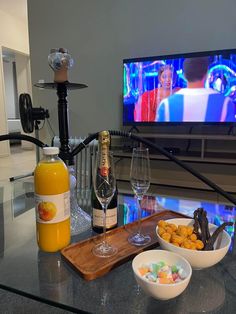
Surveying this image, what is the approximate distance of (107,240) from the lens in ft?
2.22

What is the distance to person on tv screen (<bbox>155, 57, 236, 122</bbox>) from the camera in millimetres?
→ 2105

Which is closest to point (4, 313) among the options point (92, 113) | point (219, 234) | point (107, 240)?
point (107, 240)

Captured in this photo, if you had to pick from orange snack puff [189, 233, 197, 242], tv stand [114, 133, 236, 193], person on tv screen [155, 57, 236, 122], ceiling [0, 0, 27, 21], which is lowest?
tv stand [114, 133, 236, 193]

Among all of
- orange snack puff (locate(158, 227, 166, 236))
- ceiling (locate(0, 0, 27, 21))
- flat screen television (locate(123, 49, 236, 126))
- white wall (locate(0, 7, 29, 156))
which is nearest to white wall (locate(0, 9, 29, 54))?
white wall (locate(0, 7, 29, 156))

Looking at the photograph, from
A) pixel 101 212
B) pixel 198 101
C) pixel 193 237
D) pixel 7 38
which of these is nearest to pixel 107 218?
pixel 101 212

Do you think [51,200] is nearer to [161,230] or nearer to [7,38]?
[161,230]

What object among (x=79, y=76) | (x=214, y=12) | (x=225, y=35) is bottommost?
(x=79, y=76)

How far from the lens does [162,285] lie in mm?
421

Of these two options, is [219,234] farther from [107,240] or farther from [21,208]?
[21,208]

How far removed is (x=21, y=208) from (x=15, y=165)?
3181mm

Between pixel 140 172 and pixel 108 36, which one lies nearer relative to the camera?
pixel 140 172

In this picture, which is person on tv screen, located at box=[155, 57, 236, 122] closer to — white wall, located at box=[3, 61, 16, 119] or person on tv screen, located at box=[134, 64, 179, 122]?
person on tv screen, located at box=[134, 64, 179, 122]

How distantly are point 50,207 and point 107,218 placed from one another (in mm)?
193

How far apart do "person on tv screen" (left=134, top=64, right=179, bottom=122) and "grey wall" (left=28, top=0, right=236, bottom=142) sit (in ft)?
1.05
